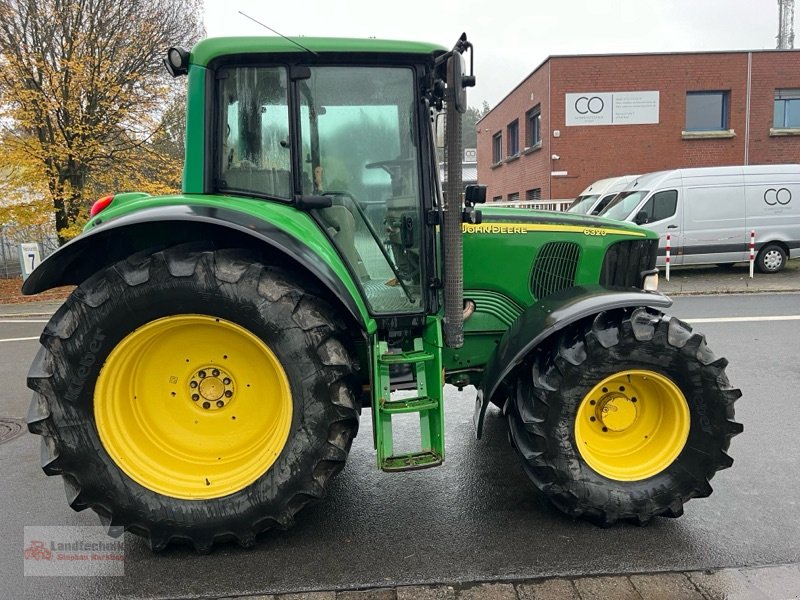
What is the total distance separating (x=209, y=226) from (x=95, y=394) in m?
0.95

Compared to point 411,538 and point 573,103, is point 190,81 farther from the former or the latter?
point 573,103

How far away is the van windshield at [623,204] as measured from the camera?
12367 mm

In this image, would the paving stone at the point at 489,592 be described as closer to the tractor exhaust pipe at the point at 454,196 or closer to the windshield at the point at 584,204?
the tractor exhaust pipe at the point at 454,196

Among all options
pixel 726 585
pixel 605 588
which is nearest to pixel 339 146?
pixel 605 588

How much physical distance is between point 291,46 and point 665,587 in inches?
118

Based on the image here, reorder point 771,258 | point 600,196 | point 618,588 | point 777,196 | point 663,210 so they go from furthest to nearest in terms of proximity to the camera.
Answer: point 600,196 → point 771,258 → point 777,196 → point 663,210 → point 618,588

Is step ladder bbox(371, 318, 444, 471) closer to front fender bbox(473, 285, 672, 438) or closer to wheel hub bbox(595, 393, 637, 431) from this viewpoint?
front fender bbox(473, 285, 672, 438)

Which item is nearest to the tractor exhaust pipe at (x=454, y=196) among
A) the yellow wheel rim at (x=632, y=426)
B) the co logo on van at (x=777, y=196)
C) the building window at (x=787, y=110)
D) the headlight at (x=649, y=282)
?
the yellow wheel rim at (x=632, y=426)

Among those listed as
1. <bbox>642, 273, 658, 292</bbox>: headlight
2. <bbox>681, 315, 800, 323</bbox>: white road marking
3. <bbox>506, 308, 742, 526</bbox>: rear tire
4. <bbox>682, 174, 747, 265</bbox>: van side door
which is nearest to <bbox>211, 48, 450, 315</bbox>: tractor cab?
<bbox>506, 308, 742, 526</bbox>: rear tire

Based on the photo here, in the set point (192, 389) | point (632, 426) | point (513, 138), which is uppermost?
point (513, 138)

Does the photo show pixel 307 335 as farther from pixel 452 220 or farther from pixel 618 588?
pixel 618 588

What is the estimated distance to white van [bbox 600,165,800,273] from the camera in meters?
12.3

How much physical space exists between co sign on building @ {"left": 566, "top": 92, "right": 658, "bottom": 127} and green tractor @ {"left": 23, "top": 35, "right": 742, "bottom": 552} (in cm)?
1701

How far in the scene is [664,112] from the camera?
60.4 feet
